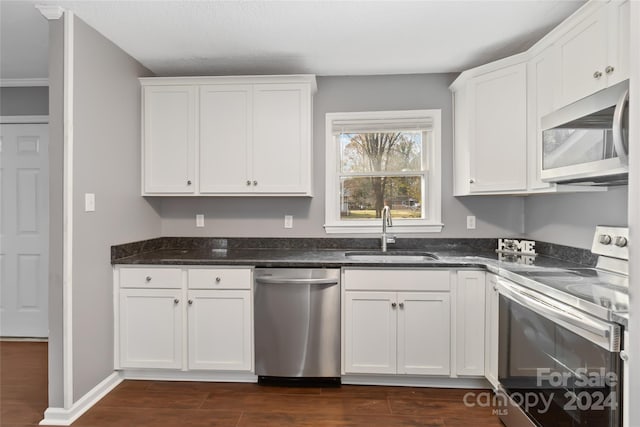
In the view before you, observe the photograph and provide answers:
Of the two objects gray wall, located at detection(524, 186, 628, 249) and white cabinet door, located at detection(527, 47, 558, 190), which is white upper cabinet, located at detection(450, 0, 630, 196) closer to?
white cabinet door, located at detection(527, 47, 558, 190)

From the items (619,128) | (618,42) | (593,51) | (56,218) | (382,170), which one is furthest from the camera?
(382,170)

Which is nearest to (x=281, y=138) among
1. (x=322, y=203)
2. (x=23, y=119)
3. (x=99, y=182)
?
(x=322, y=203)

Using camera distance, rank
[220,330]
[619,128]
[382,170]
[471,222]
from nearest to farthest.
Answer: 1. [619,128]
2. [220,330]
3. [471,222]
4. [382,170]

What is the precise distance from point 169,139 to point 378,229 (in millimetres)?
1927

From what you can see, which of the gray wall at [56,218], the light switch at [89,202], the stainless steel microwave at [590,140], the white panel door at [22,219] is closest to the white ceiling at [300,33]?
the gray wall at [56,218]

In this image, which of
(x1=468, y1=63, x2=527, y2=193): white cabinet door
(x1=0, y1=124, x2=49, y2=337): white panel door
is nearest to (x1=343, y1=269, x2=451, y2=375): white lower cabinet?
(x1=468, y1=63, x2=527, y2=193): white cabinet door

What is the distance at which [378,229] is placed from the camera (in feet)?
10.3

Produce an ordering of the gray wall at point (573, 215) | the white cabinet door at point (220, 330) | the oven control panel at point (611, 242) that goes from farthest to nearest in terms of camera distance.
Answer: the white cabinet door at point (220, 330) → the gray wall at point (573, 215) → the oven control panel at point (611, 242)

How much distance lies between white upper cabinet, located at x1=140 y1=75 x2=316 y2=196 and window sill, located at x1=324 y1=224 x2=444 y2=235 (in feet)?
1.60

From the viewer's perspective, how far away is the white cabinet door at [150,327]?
2557mm

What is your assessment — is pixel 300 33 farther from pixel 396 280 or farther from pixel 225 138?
pixel 396 280

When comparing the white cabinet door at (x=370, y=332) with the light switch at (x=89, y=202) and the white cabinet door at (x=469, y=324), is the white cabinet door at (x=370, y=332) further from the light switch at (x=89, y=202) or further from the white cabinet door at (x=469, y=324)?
the light switch at (x=89, y=202)

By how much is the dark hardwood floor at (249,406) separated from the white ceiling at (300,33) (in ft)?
8.08

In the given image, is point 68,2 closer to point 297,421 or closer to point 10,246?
point 10,246
